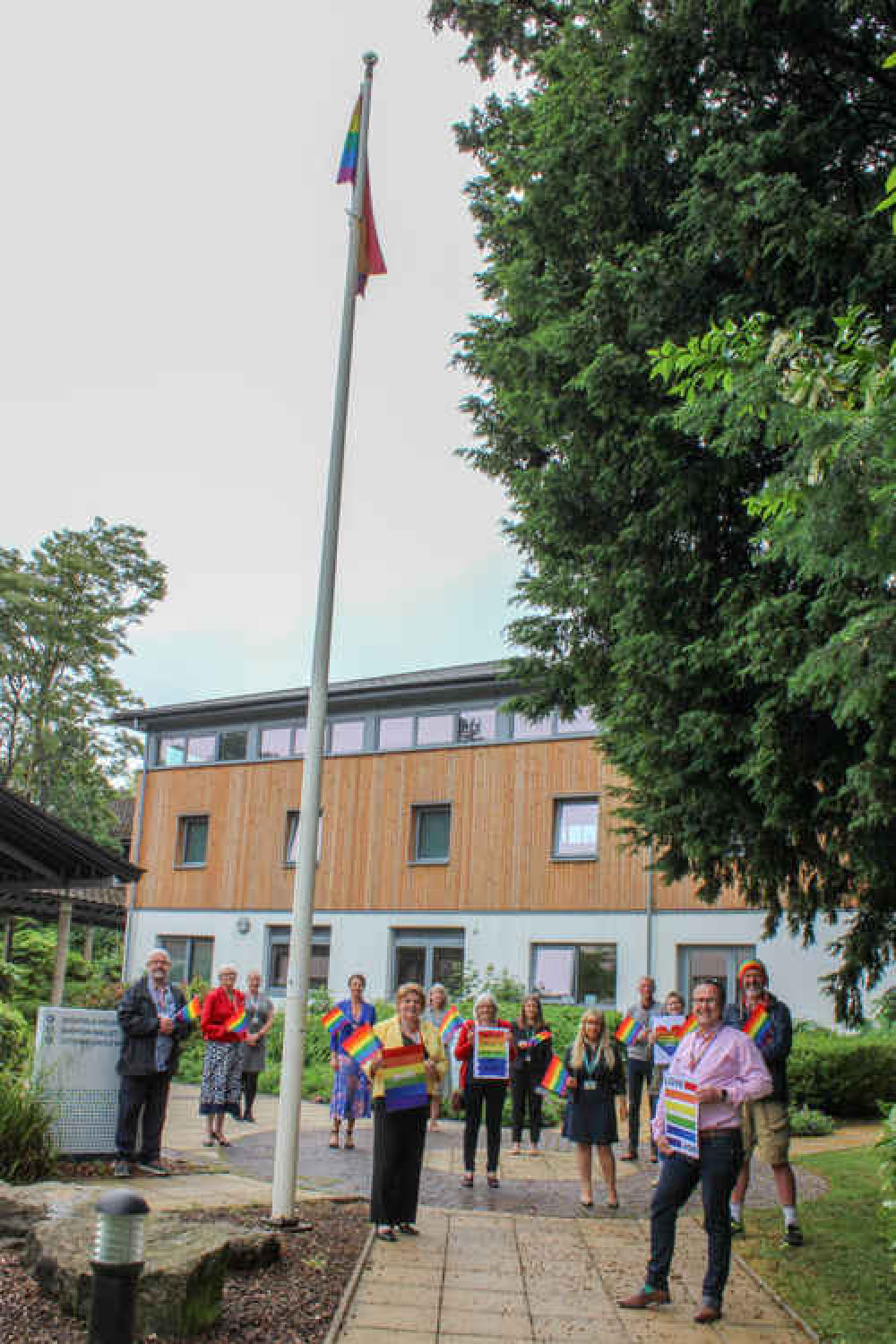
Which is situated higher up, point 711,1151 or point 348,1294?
point 711,1151

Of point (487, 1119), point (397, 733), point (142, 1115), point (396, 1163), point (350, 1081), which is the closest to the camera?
point (396, 1163)

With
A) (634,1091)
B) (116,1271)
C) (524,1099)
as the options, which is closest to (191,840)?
(524,1099)

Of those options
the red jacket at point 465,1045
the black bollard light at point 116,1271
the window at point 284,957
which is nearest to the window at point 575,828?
the window at point 284,957

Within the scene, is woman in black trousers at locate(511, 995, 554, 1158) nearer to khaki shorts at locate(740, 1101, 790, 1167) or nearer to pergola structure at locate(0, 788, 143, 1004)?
khaki shorts at locate(740, 1101, 790, 1167)

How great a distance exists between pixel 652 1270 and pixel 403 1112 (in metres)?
2.35

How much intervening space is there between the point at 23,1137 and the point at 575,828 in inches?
740

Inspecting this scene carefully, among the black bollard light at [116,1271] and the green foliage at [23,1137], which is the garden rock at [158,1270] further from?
the green foliage at [23,1137]

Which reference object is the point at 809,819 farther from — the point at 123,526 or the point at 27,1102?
the point at 123,526

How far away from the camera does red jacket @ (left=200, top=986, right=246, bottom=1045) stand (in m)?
13.4

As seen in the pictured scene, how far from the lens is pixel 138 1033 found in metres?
10.7

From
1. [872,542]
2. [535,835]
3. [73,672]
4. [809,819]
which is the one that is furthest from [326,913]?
[872,542]

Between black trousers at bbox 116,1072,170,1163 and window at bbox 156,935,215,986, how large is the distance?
68.9 feet

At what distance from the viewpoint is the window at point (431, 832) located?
28.9 meters

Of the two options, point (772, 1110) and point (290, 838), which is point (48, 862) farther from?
point (772, 1110)
